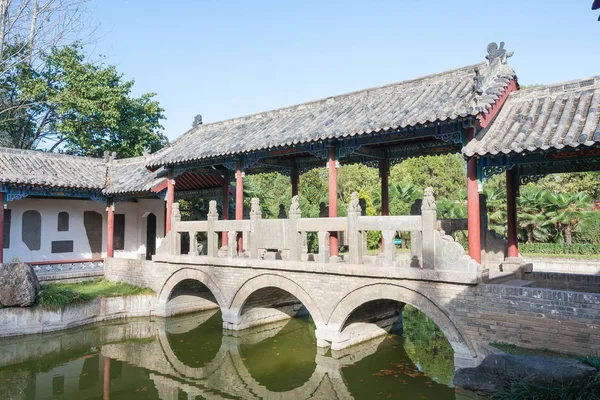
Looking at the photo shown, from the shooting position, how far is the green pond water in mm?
8078

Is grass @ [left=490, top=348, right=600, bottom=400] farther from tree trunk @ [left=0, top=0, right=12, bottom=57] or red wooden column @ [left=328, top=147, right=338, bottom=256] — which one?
tree trunk @ [left=0, top=0, right=12, bottom=57]

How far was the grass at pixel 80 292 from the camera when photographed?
11742 mm

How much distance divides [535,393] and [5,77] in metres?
23.1

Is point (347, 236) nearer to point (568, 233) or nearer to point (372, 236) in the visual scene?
point (372, 236)

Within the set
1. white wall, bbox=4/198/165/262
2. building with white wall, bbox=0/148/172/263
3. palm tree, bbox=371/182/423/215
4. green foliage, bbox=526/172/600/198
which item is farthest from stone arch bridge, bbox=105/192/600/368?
green foliage, bbox=526/172/600/198

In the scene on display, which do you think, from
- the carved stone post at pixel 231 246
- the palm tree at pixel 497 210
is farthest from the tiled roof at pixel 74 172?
the palm tree at pixel 497 210

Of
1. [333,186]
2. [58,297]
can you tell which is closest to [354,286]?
[333,186]

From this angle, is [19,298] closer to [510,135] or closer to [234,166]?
[234,166]

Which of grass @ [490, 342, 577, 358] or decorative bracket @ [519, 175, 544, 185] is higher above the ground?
decorative bracket @ [519, 175, 544, 185]

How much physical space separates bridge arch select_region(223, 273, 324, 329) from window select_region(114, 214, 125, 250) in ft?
25.6

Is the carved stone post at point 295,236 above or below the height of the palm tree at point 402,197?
below

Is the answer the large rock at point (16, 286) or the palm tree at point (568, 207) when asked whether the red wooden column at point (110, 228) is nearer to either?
the large rock at point (16, 286)

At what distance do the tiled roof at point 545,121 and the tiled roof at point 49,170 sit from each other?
12193mm

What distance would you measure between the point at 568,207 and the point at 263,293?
15.6 meters
